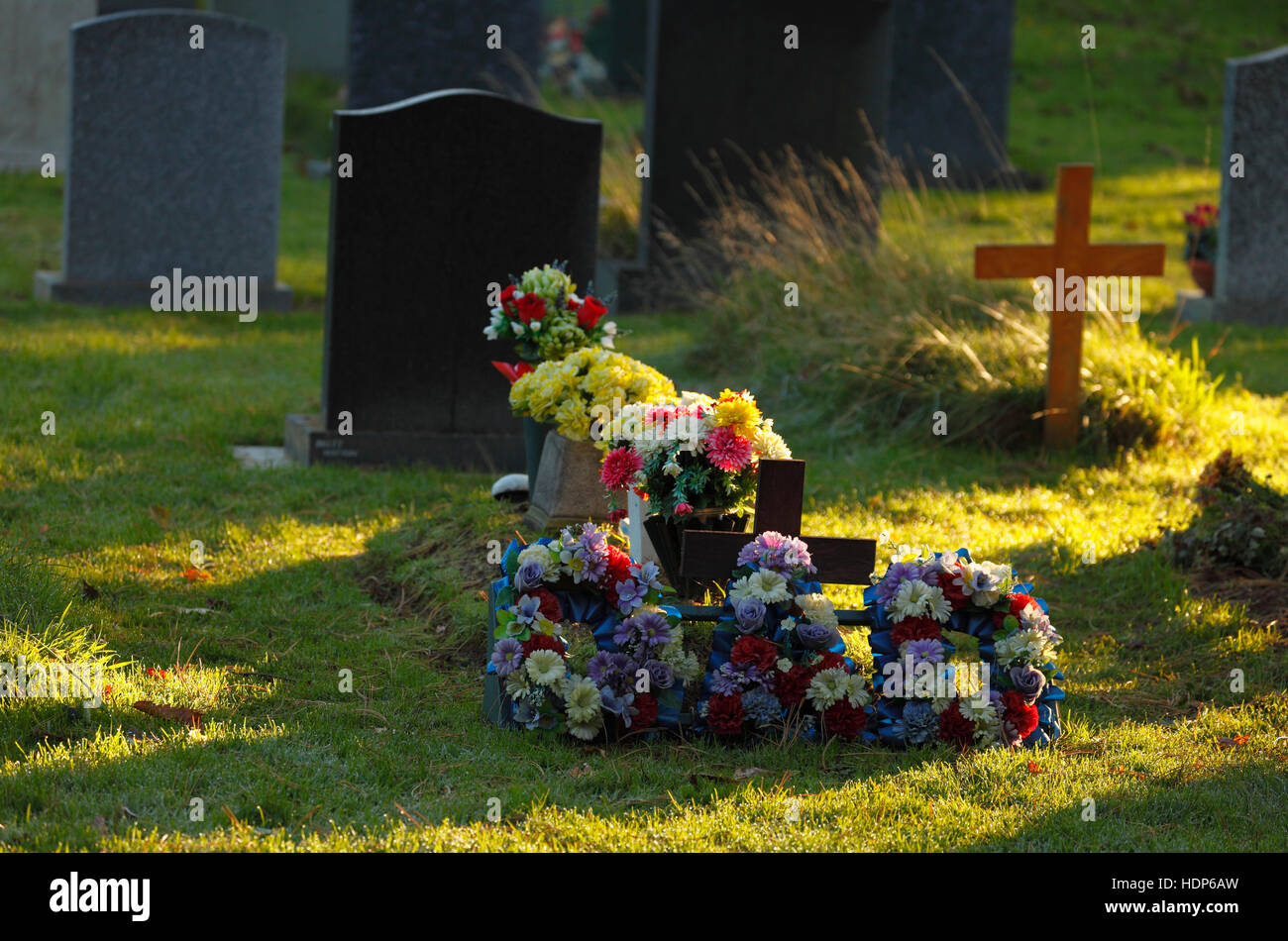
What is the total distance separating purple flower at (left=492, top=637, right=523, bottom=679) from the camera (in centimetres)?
394

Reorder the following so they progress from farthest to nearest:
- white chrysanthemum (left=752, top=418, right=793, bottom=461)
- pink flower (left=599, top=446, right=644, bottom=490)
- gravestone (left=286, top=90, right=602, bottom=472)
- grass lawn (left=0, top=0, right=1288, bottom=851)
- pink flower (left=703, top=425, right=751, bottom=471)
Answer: gravestone (left=286, top=90, right=602, bottom=472) < pink flower (left=599, top=446, right=644, bottom=490) < white chrysanthemum (left=752, top=418, right=793, bottom=461) < pink flower (left=703, top=425, right=751, bottom=471) < grass lawn (left=0, top=0, right=1288, bottom=851)

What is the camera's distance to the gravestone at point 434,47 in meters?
13.8

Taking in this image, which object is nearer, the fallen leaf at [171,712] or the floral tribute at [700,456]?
the fallen leaf at [171,712]

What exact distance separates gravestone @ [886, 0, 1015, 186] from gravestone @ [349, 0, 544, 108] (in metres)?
5.30

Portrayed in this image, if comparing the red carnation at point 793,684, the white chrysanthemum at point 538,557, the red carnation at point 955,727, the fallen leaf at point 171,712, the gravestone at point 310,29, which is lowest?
the fallen leaf at point 171,712

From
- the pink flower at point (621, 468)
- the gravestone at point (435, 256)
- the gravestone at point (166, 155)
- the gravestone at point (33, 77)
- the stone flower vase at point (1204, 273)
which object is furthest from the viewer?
the gravestone at point (33, 77)

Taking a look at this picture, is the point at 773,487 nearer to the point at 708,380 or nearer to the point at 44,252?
the point at 708,380

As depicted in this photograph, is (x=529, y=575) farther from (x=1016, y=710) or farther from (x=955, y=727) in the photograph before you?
(x=1016, y=710)

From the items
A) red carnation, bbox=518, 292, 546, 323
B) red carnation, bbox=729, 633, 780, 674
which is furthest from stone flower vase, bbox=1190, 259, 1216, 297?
red carnation, bbox=729, 633, 780, 674

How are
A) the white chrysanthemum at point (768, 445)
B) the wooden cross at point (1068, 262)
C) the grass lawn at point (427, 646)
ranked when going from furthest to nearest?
the wooden cross at point (1068, 262) → the white chrysanthemum at point (768, 445) → the grass lawn at point (427, 646)

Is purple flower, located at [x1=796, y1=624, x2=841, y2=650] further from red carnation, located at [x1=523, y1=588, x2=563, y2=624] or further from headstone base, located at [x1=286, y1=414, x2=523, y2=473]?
headstone base, located at [x1=286, y1=414, x2=523, y2=473]

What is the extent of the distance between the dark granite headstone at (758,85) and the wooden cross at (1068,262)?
3.87 metres

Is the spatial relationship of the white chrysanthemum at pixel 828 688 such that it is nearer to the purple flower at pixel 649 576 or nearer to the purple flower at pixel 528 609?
the purple flower at pixel 649 576

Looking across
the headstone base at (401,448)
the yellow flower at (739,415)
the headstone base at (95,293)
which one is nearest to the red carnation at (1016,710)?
the yellow flower at (739,415)
